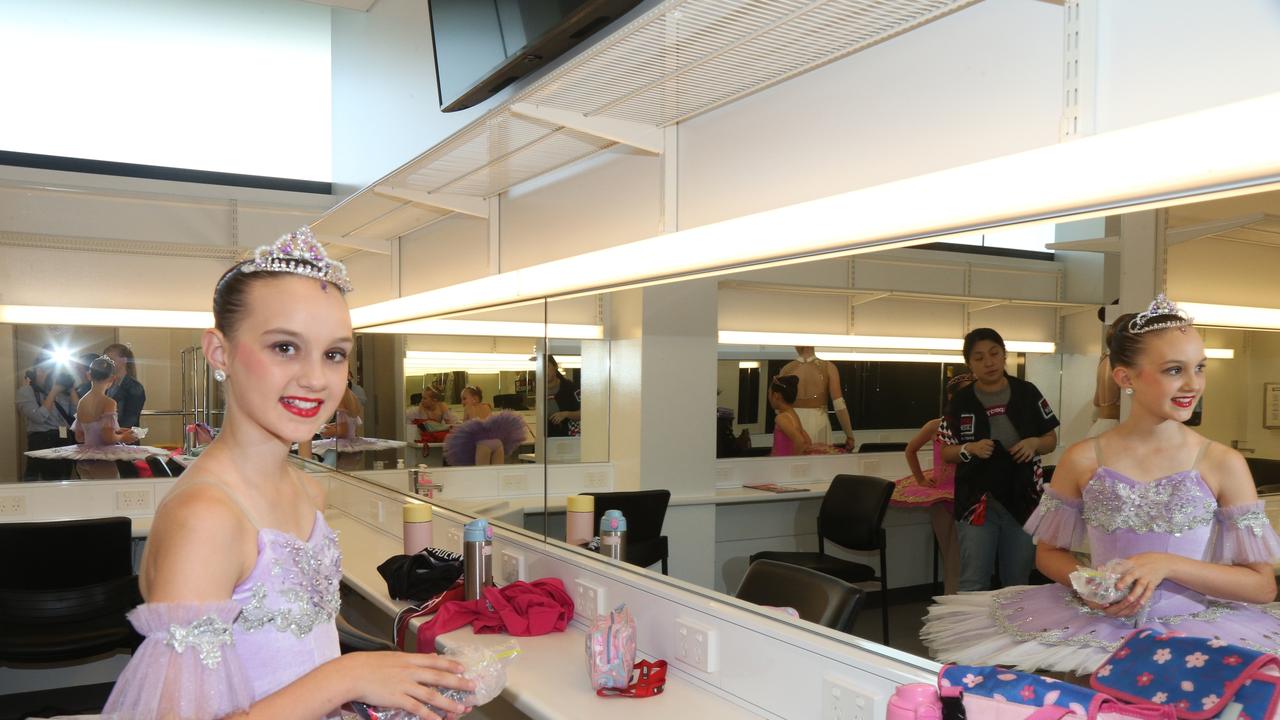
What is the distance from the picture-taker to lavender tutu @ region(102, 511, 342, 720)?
3.91ft

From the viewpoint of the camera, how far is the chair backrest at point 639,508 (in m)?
2.43

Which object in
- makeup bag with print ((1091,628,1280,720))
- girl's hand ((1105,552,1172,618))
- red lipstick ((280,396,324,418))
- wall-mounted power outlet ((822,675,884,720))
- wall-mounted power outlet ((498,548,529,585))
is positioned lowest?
wall-mounted power outlet ((498,548,529,585))

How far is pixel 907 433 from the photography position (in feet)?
5.74

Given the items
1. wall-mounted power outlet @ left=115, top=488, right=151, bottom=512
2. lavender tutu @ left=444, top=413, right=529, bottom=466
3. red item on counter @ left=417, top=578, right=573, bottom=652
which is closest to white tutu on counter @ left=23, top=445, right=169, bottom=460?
wall-mounted power outlet @ left=115, top=488, right=151, bottom=512

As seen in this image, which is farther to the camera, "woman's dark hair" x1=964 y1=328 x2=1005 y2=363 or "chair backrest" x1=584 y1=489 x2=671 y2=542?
"chair backrest" x1=584 y1=489 x2=671 y2=542

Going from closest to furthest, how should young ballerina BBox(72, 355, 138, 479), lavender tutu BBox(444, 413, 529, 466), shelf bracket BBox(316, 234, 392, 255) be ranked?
lavender tutu BBox(444, 413, 529, 466) → shelf bracket BBox(316, 234, 392, 255) → young ballerina BBox(72, 355, 138, 479)

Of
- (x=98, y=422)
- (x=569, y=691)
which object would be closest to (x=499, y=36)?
(x=569, y=691)

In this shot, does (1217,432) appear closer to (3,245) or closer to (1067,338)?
(1067,338)

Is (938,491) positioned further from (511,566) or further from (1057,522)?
(511,566)

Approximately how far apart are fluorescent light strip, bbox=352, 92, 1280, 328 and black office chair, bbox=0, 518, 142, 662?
302cm

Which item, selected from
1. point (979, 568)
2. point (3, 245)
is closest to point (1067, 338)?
point (979, 568)

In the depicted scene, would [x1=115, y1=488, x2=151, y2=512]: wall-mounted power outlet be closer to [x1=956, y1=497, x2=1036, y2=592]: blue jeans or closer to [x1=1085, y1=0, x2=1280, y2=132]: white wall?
[x1=956, y1=497, x2=1036, y2=592]: blue jeans

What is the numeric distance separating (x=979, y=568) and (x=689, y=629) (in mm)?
824

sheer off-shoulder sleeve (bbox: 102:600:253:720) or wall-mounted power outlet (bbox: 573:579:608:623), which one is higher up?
sheer off-shoulder sleeve (bbox: 102:600:253:720)
